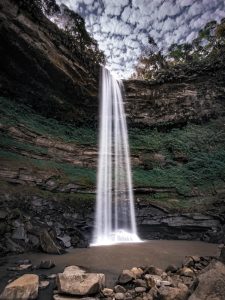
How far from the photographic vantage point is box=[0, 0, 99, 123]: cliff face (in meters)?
11.8

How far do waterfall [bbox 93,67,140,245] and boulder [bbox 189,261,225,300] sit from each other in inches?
277

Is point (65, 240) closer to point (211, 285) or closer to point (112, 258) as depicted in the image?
point (112, 258)

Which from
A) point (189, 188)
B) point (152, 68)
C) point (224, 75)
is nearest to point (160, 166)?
point (189, 188)

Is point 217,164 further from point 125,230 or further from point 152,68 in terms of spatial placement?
point 152,68

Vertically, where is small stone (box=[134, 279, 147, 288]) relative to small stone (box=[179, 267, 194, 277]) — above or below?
below

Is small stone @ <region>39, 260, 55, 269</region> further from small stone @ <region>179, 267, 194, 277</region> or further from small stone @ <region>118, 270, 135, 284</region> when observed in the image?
small stone @ <region>179, 267, 194, 277</region>

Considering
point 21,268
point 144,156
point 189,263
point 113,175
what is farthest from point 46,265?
point 144,156

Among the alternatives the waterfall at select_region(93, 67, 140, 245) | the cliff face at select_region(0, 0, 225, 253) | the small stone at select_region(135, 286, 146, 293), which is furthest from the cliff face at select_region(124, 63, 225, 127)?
the small stone at select_region(135, 286, 146, 293)

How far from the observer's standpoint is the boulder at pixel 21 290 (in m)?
3.96

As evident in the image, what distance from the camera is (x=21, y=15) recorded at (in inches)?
460

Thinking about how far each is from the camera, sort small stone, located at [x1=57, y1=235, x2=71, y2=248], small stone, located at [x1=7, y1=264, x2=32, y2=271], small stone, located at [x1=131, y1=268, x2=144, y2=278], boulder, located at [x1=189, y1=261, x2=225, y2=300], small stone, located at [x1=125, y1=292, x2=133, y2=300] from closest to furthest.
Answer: boulder, located at [x1=189, y1=261, x2=225, y2=300] → small stone, located at [x1=125, y1=292, x2=133, y2=300] → small stone, located at [x1=131, y1=268, x2=144, y2=278] → small stone, located at [x1=7, y1=264, x2=32, y2=271] → small stone, located at [x1=57, y1=235, x2=71, y2=248]

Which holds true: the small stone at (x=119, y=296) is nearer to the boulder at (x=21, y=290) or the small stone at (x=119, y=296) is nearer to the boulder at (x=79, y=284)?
the boulder at (x=79, y=284)

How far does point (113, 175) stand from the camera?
1476 centimetres

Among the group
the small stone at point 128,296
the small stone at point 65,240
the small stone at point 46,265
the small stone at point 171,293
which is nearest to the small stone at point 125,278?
the small stone at point 128,296
